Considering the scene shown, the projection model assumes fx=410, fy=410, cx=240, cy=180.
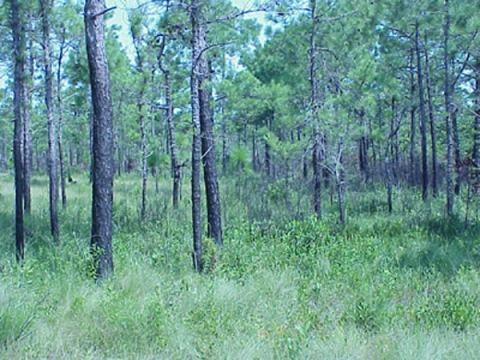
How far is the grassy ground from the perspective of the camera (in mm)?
3707

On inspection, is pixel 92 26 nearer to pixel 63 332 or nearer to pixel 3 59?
pixel 63 332

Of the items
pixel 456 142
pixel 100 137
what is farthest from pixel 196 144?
pixel 456 142

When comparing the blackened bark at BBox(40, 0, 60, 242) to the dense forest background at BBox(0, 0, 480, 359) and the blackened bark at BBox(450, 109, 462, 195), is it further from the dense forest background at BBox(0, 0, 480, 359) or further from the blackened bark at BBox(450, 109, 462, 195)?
the blackened bark at BBox(450, 109, 462, 195)

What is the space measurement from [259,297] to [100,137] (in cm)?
297

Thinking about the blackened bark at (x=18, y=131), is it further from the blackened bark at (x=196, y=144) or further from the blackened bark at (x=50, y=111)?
the blackened bark at (x=196, y=144)

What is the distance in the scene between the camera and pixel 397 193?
45.2ft

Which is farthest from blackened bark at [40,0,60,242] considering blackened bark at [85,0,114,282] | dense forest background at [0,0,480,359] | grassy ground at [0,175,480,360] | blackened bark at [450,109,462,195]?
blackened bark at [450,109,462,195]

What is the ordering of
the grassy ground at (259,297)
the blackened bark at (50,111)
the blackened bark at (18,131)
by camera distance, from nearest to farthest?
the grassy ground at (259,297) < the blackened bark at (18,131) < the blackened bark at (50,111)

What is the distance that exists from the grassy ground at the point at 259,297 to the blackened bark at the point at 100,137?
30 centimetres

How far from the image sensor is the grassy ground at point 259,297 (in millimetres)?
3707

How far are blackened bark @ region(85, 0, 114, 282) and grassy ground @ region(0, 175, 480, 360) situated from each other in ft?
0.97

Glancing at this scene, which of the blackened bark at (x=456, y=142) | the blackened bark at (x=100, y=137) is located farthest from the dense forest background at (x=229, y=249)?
the blackened bark at (x=456, y=142)

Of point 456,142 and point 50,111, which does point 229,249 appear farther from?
point 456,142

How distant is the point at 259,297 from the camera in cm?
498
